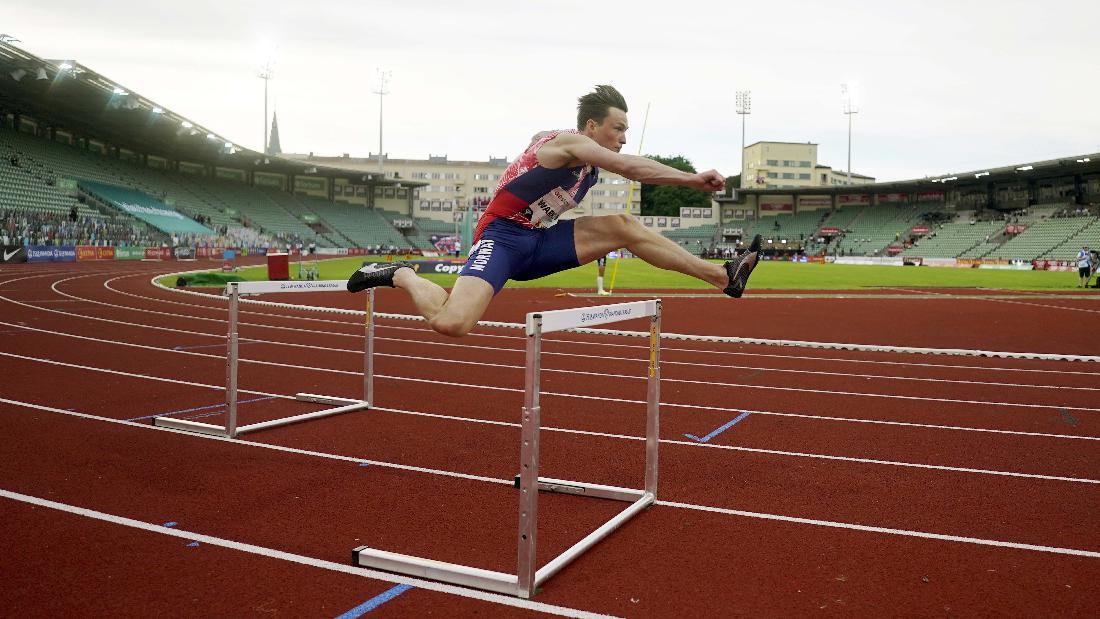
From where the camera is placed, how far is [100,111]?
132 feet

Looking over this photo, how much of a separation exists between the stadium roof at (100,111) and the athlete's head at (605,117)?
3425 centimetres

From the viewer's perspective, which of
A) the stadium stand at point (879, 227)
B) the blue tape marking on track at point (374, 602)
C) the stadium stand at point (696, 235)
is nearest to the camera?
the blue tape marking on track at point (374, 602)

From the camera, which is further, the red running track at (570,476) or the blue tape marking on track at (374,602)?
the red running track at (570,476)

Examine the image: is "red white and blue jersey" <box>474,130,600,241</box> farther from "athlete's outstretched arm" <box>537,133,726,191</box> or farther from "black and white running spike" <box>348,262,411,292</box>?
"black and white running spike" <box>348,262,411,292</box>

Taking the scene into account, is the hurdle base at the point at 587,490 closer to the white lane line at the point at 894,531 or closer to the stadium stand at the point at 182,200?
the white lane line at the point at 894,531

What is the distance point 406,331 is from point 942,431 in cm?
864

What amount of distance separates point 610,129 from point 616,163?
19.5 inches

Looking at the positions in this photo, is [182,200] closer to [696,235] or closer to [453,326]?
[453,326]

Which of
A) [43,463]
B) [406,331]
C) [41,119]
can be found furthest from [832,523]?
[41,119]

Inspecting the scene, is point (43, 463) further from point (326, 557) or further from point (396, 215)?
point (396, 215)

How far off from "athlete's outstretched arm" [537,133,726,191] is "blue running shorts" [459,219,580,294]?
1.79 ft

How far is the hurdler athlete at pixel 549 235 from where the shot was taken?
164 inches

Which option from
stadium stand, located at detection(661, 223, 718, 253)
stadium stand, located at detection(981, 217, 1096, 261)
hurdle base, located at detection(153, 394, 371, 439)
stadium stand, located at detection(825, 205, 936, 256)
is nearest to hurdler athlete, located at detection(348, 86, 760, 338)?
hurdle base, located at detection(153, 394, 371, 439)

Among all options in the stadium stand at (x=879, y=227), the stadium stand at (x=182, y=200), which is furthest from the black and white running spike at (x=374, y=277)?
the stadium stand at (x=879, y=227)
